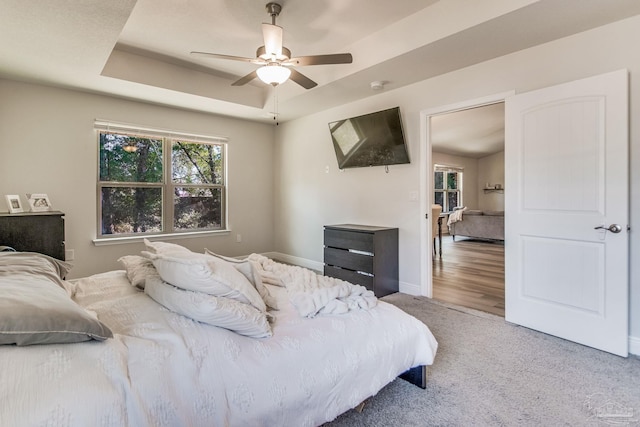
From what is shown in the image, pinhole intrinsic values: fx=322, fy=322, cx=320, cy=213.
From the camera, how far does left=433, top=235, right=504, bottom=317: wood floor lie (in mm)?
3445

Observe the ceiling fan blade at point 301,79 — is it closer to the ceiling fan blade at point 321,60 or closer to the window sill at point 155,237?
the ceiling fan blade at point 321,60

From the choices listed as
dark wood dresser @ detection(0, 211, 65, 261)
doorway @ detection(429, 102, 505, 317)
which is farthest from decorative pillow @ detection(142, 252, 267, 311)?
doorway @ detection(429, 102, 505, 317)

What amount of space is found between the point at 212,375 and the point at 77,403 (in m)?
0.39

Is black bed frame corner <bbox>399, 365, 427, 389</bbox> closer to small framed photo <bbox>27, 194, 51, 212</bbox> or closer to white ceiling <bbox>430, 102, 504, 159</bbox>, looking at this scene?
small framed photo <bbox>27, 194, 51, 212</bbox>

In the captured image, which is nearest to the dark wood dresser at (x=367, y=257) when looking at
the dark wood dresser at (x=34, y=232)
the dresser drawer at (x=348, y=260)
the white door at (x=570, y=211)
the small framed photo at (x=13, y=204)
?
the dresser drawer at (x=348, y=260)

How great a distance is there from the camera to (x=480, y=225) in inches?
294

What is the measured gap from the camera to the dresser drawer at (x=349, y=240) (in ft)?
11.7

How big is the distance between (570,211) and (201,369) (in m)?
2.75

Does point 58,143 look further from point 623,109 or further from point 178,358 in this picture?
point 623,109

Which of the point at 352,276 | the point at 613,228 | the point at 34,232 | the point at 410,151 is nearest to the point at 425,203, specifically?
the point at 410,151

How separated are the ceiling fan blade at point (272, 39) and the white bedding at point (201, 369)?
1816 mm

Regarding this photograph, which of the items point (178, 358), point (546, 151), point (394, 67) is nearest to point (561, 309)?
point (546, 151)

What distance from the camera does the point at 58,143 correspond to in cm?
368

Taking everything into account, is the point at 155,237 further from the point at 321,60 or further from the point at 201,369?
the point at 201,369
